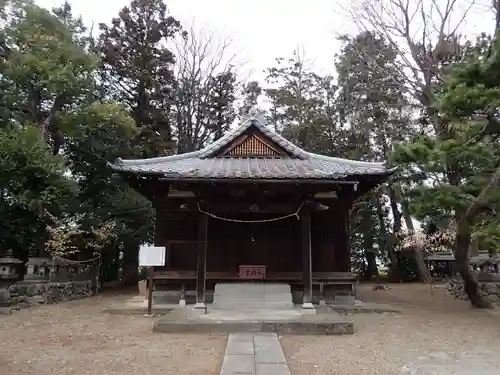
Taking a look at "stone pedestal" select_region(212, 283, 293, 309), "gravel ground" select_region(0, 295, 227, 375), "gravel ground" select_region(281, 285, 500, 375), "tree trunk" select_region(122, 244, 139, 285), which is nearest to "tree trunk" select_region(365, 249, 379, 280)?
"tree trunk" select_region(122, 244, 139, 285)

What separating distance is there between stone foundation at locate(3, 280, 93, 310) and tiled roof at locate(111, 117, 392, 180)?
4526mm

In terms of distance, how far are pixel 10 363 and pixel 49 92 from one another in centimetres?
1242

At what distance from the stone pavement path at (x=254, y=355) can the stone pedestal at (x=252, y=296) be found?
103 inches

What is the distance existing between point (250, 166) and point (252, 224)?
1.60m

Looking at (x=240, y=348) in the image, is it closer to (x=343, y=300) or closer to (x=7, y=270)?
(x=343, y=300)

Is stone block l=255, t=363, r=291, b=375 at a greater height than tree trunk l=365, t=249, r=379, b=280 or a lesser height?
lesser

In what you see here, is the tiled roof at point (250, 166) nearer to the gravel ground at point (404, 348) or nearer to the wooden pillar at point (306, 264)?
the wooden pillar at point (306, 264)

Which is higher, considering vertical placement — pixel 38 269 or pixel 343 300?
pixel 38 269

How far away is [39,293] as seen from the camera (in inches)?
466

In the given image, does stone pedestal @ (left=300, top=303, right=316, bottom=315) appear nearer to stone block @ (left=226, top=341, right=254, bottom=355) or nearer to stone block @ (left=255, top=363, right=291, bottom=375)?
stone block @ (left=226, top=341, right=254, bottom=355)

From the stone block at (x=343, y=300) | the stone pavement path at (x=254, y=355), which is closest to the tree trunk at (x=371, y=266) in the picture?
the stone block at (x=343, y=300)

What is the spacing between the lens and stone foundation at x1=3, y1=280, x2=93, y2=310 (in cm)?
1055

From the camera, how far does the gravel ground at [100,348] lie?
501 cm

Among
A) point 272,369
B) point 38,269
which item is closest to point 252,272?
point 272,369
